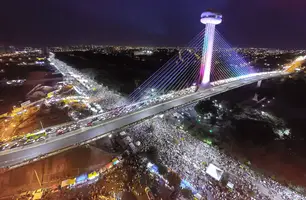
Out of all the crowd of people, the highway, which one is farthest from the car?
the highway

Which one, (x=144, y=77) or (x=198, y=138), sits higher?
(x=144, y=77)

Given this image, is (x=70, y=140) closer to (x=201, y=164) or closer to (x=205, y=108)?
(x=201, y=164)

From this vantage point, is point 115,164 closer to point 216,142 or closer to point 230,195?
point 230,195

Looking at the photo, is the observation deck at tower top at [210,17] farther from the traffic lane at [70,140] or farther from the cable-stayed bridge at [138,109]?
the traffic lane at [70,140]

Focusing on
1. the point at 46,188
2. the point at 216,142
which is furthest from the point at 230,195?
the point at 46,188

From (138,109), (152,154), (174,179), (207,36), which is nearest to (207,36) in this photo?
(207,36)

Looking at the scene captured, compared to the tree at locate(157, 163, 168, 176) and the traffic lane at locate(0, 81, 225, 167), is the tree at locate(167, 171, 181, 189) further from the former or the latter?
the traffic lane at locate(0, 81, 225, 167)

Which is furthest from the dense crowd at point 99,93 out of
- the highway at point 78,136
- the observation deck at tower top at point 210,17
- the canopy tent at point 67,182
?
the observation deck at tower top at point 210,17
